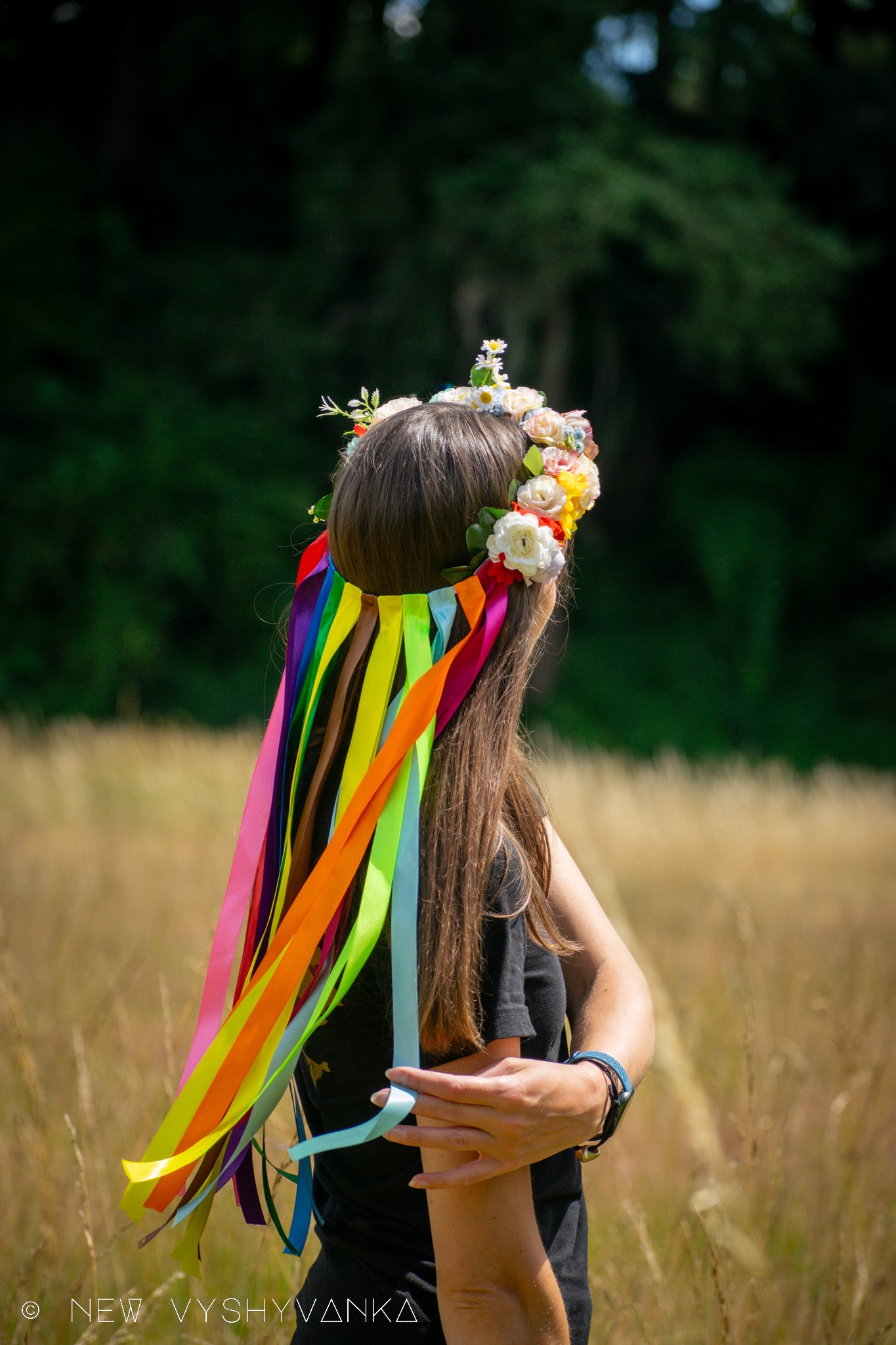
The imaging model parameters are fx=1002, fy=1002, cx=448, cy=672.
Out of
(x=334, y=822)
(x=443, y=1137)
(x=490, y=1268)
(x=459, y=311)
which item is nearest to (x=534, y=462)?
(x=334, y=822)

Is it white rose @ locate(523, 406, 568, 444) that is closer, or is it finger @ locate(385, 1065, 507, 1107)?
finger @ locate(385, 1065, 507, 1107)

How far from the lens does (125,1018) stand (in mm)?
2215

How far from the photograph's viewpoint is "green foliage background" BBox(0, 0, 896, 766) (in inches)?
423

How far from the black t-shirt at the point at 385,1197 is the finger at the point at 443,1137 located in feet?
0.49

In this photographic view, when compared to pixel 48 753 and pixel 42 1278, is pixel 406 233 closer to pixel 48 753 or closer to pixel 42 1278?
pixel 48 753

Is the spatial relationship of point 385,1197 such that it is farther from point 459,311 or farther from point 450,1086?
point 459,311

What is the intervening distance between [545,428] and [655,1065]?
1.44 meters

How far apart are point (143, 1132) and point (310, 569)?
1642mm

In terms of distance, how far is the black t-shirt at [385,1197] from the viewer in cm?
111

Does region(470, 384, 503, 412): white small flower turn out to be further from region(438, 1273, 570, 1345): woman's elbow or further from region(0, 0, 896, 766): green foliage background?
region(0, 0, 896, 766): green foliage background

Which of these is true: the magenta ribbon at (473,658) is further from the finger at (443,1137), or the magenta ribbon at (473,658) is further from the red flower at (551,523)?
the finger at (443,1137)

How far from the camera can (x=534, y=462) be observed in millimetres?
1225

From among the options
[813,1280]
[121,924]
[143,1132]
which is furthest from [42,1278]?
[121,924]

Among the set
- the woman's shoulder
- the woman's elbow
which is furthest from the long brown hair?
the woman's elbow
